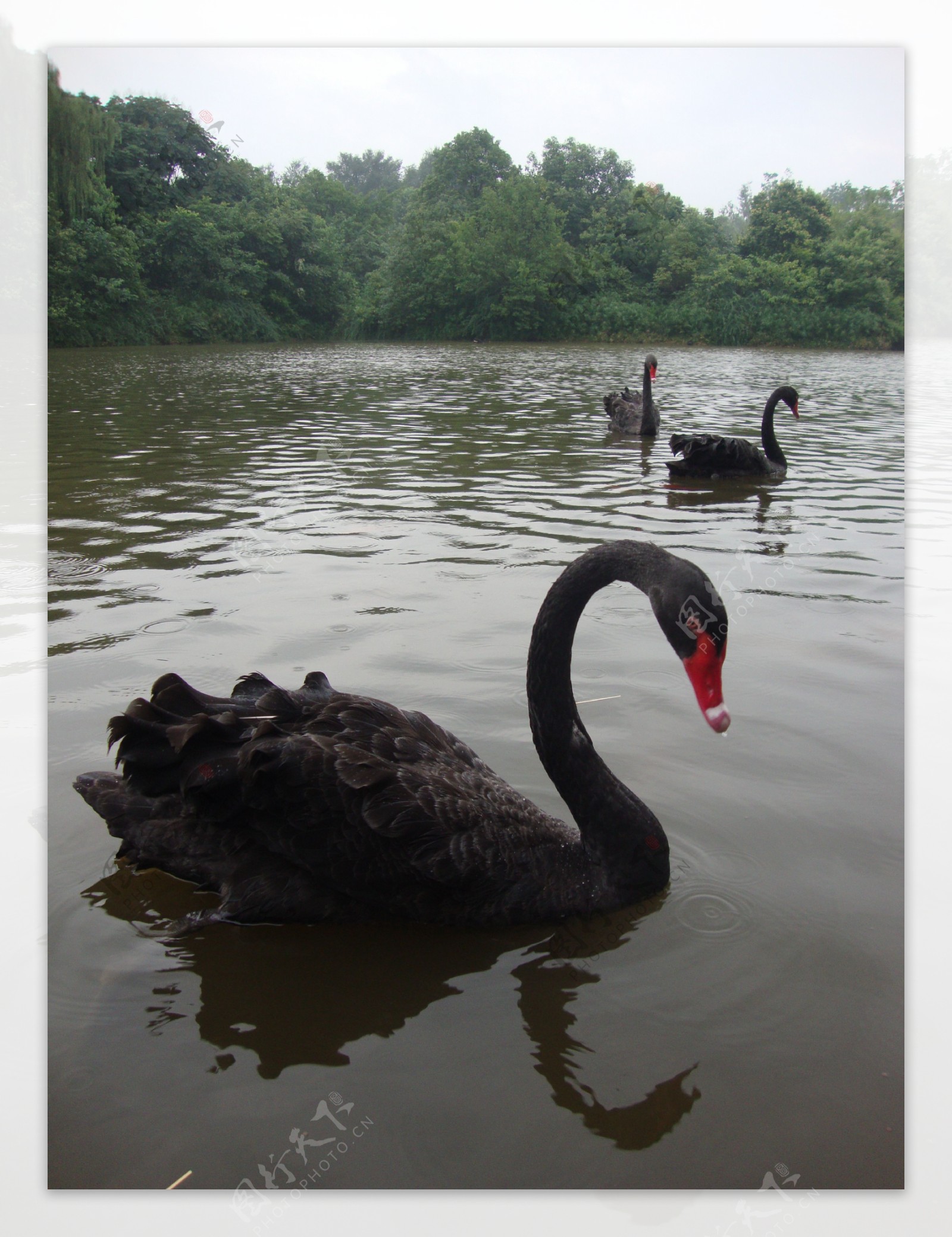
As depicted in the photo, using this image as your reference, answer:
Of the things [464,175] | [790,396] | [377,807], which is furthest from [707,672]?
[464,175]

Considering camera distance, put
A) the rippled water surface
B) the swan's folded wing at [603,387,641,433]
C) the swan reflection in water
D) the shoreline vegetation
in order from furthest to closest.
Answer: the swan's folded wing at [603,387,641,433] → the shoreline vegetation → the swan reflection in water → the rippled water surface

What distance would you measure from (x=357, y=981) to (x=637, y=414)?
28.9 feet

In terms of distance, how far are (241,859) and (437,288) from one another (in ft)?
74.9

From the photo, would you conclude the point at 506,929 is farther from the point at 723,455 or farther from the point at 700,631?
the point at 723,455

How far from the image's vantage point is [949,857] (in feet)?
8.08

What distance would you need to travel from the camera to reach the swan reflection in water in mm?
Result: 1935

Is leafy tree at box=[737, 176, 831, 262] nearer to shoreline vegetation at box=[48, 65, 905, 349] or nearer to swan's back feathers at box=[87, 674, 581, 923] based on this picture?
shoreline vegetation at box=[48, 65, 905, 349]

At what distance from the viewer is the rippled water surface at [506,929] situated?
71.3 inches

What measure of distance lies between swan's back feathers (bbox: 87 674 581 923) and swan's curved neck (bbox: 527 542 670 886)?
0.37 ft

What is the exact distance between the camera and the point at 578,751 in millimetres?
2547

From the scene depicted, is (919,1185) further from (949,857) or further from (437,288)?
(437,288)

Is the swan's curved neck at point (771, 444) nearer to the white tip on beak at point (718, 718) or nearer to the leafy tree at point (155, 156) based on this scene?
the leafy tree at point (155, 156)

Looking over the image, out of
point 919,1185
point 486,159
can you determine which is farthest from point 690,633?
point 486,159

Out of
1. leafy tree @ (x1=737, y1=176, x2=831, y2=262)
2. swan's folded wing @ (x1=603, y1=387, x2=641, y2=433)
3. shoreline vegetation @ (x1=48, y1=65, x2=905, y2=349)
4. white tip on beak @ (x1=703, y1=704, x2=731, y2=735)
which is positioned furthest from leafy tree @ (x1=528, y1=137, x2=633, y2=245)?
white tip on beak @ (x1=703, y1=704, x2=731, y2=735)
